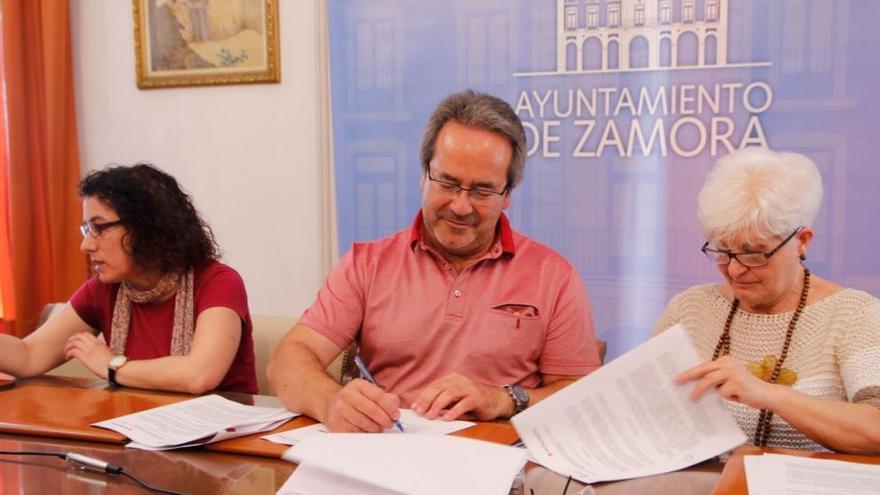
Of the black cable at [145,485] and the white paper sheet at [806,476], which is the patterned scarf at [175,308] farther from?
the white paper sheet at [806,476]

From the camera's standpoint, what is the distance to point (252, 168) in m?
3.62

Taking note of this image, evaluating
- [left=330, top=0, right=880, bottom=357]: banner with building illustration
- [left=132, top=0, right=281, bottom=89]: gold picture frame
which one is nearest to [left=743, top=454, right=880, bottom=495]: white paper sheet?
[left=330, top=0, right=880, bottom=357]: banner with building illustration

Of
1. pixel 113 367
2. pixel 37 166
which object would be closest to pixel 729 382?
pixel 113 367

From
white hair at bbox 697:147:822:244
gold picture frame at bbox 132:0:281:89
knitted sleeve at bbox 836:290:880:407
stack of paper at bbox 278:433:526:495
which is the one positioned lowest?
stack of paper at bbox 278:433:526:495

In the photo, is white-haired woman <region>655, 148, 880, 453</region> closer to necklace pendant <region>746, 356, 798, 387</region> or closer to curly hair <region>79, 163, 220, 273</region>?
necklace pendant <region>746, 356, 798, 387</region>

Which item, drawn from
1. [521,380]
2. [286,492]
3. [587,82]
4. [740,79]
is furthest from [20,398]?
[740,79]

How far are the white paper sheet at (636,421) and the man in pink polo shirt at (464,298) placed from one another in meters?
0.51

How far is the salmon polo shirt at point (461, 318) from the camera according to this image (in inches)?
74.8

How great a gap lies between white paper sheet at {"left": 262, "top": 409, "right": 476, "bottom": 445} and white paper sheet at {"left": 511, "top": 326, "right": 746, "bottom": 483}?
13cm

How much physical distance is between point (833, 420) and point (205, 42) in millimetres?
3031

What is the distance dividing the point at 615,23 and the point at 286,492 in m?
2.35

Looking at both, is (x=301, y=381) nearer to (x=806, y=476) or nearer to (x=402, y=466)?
(x=402, y=466)

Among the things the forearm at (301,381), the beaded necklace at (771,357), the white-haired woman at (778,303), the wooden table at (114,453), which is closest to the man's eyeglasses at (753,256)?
the white-haired woman at (778,303)

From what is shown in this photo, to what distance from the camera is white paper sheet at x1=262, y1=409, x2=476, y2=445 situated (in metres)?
1.35
